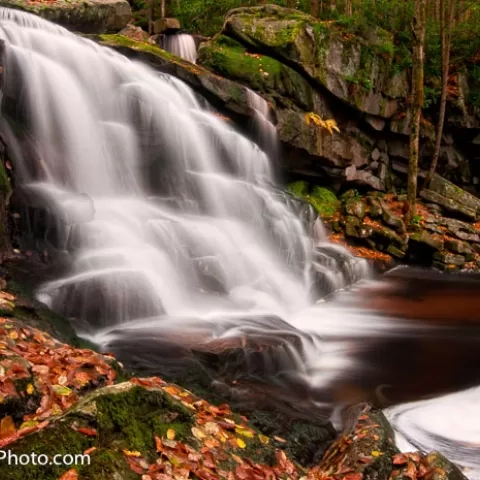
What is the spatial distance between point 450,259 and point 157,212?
28.7 ft

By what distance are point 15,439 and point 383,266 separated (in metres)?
12.3

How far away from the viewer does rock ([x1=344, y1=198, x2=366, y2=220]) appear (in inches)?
591

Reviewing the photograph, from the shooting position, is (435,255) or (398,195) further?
(398,195)

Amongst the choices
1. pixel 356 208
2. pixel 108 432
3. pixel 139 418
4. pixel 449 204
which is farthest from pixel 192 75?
pixel 108 432

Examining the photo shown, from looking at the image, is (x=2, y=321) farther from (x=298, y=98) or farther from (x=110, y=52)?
(x=298, y=98)

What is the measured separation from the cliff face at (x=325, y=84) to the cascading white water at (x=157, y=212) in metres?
1.51

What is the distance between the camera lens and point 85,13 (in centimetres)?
1598

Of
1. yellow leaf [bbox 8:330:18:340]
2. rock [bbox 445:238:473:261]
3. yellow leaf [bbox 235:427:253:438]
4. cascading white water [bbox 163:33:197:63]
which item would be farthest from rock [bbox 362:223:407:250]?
yellow leaf [bbox 8:330:18:340]

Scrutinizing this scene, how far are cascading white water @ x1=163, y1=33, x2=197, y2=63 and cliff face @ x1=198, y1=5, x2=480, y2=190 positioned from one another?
192 centimetres

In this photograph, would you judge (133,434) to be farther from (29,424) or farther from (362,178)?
(362,178)

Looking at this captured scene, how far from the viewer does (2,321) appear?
4531mm

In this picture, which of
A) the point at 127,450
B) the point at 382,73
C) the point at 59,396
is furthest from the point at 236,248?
the point at 382,73

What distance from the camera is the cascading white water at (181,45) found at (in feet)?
57.0

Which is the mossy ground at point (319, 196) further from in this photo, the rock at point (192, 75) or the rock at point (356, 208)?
the rock at point (192, 75)
